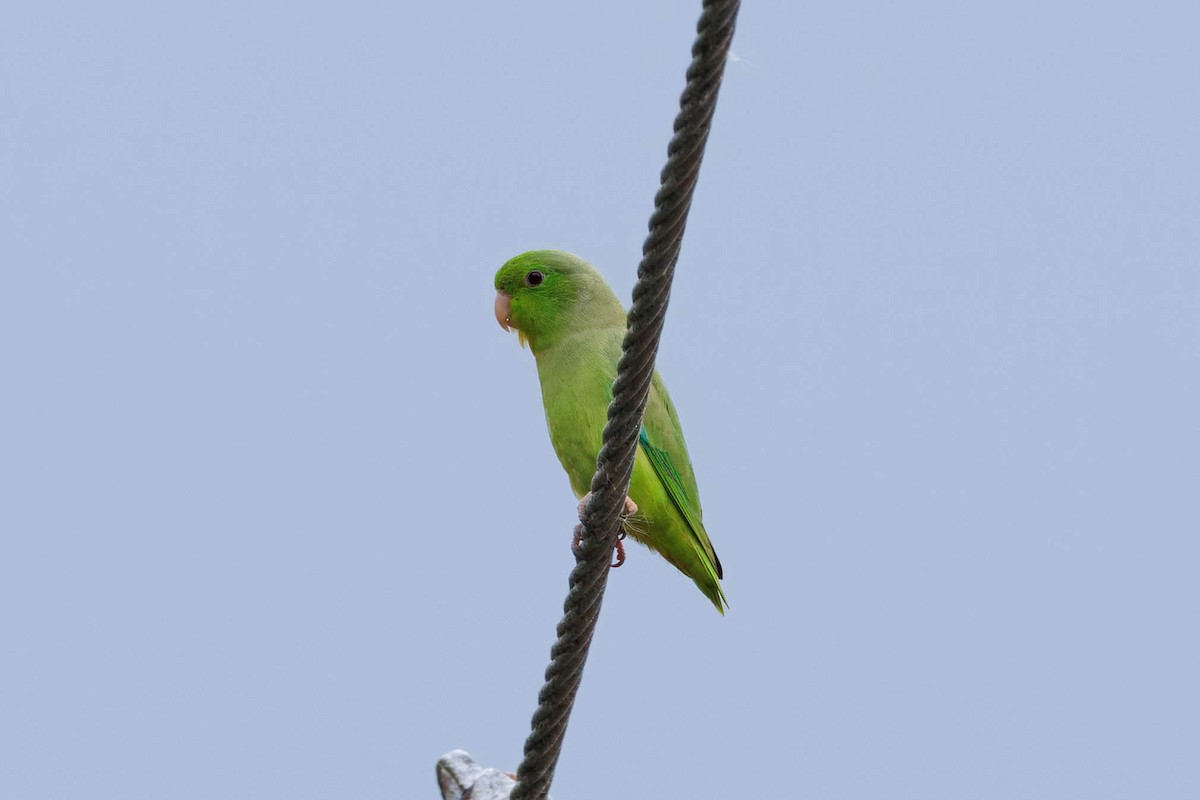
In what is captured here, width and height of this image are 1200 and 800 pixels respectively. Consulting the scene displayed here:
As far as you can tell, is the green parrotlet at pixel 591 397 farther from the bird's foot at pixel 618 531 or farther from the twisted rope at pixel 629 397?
the twisted rope at pixel 629 397

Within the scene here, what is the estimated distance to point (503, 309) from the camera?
5672mm

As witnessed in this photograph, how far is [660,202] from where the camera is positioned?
2.52 metres

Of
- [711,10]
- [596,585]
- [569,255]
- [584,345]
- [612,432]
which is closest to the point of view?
[711,10]

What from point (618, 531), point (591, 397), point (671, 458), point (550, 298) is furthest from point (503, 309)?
point (618, 531)

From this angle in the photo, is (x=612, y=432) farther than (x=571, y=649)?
No

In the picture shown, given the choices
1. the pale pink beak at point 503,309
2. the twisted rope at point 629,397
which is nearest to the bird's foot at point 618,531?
the twisted rope at point 629,397

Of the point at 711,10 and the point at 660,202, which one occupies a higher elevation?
the point at 711,10

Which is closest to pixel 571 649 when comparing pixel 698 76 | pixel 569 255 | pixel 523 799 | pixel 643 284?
pixel 523 799

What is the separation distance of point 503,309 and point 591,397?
2.54 feet

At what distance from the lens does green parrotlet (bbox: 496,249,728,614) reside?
512 cm

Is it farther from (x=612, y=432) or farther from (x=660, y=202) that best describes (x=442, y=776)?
(x=660, y=202)

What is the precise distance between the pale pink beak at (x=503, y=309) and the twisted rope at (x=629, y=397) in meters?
2.56

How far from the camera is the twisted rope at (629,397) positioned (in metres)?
2.37

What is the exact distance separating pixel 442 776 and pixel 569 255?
264 centimetres
